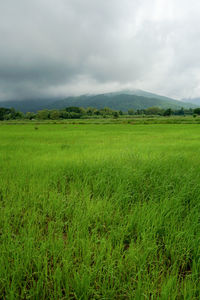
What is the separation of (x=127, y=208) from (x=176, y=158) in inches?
147

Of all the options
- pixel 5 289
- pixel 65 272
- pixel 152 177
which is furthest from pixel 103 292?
pixel 152 177

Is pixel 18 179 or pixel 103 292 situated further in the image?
pixel 18 179

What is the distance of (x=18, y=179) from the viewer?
163 inches

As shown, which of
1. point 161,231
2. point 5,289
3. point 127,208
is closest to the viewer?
point 5,289

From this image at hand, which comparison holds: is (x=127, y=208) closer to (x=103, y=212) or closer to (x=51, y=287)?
(x=103, y=212)

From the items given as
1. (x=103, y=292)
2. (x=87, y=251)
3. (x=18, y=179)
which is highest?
(x=18, y=179)

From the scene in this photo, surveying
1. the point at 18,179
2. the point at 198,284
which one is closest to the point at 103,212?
the point at 198,284

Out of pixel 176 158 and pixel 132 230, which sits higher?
pixel 176 158

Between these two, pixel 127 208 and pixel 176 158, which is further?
pixel 176 158

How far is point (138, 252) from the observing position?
1.97 meters

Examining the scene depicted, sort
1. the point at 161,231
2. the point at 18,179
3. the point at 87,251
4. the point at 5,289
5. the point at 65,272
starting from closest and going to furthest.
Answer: the point at 5,289 < the point at 65,272 < the point at 87,251 < the point at 161,231 < the point at 18,179

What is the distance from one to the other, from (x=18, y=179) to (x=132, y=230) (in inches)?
126

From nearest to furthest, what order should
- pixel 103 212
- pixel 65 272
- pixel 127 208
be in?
pixel 65 272 < pixel 103 212 < pixel 127 208

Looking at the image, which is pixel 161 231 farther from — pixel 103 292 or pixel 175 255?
pixel 103 292
